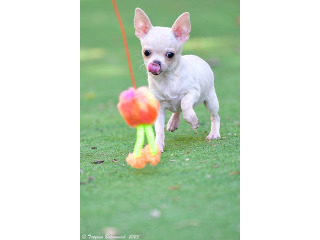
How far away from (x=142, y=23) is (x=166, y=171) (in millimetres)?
1093

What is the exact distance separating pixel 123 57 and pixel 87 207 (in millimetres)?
5034

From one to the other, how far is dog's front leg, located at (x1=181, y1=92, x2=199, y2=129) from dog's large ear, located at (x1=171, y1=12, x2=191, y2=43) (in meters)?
0.42

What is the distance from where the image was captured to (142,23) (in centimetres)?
351

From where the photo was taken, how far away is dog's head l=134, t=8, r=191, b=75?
3.37 m

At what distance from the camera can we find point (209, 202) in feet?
8.61

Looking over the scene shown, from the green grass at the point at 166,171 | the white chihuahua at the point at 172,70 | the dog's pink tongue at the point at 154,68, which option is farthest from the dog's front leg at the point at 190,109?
the dog's pink tongue at the point at 154,68

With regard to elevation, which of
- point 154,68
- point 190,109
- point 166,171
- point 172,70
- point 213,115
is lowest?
point 213,115

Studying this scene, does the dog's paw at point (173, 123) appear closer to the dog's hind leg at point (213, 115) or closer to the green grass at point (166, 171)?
the green grass at point (166, 171)

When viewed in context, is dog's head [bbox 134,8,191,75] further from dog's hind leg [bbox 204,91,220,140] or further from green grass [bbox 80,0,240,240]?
dog's hind leg [bbox 204,91,220,140]

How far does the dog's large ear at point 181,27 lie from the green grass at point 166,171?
19.7 inches

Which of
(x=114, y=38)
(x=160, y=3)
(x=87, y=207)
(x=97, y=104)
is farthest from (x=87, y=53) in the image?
(x=87, y=207)

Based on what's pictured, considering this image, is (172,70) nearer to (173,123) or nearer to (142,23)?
(142,23)

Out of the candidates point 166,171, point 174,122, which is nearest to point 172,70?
point 174,122

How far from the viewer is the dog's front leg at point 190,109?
3500 mm
